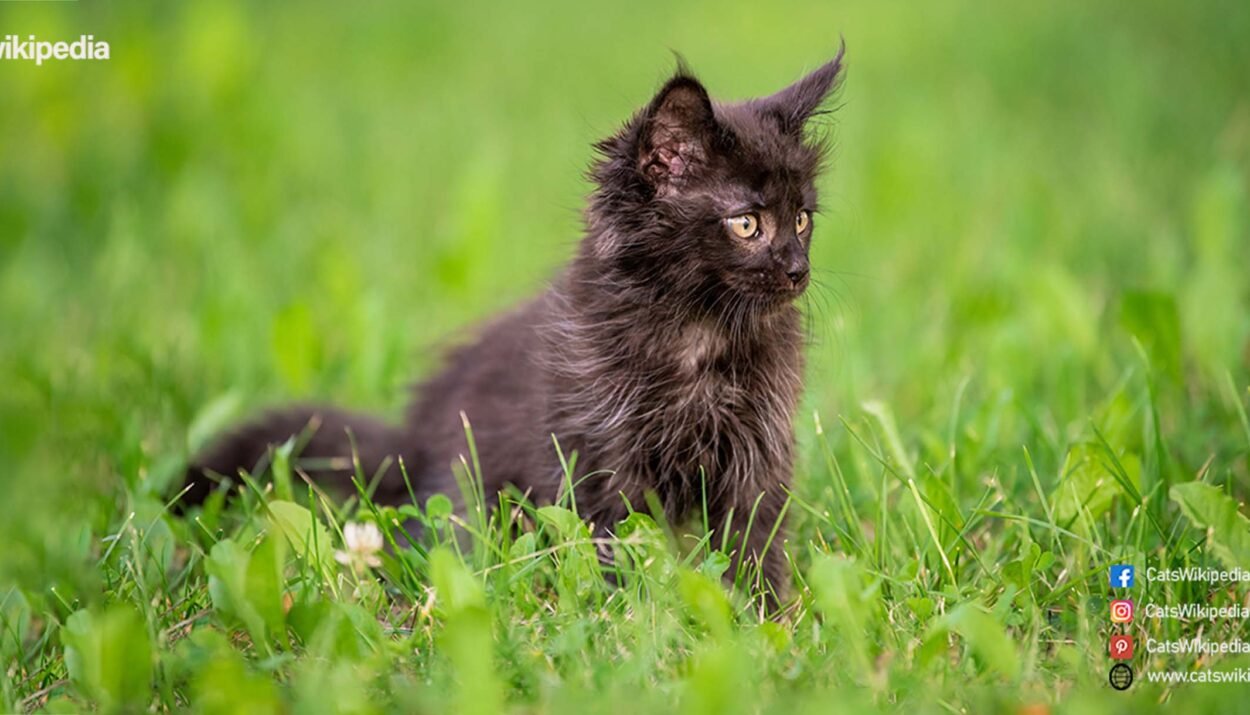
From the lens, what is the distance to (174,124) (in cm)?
773

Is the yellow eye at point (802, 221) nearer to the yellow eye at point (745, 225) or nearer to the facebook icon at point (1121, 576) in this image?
the yellow eye at point (745, 225)

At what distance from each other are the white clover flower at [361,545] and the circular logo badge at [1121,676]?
181cm

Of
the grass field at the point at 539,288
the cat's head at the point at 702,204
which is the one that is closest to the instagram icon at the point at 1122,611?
the grass field at the point at 539,288

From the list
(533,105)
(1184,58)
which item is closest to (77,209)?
(533,105)

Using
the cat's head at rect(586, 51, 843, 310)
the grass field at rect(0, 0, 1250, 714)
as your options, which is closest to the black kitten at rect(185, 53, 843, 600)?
the cat's head at rect(586, 51, 843, 310)

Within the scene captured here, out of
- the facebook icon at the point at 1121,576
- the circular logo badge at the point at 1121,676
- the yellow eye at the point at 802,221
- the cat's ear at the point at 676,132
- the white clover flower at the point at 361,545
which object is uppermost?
the cat's ear at the point at 676,132

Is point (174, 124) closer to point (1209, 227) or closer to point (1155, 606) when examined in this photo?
point (1209, 227)

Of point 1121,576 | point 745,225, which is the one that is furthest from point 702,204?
point 1121,576

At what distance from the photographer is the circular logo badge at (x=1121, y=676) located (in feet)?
9.39

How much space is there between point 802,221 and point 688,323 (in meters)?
0.43

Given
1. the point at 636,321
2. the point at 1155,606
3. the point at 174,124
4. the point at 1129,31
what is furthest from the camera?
the point at 1129,31

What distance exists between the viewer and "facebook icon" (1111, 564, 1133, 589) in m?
3.23

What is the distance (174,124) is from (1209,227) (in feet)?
18.5

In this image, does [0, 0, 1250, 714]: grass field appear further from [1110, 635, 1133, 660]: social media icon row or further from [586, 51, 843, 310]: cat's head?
[586, 51, 843, 310]: cat's head
